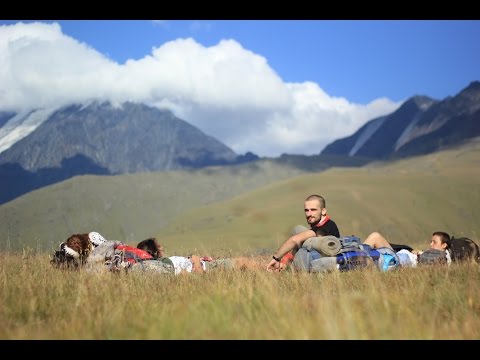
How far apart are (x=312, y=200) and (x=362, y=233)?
476 feet

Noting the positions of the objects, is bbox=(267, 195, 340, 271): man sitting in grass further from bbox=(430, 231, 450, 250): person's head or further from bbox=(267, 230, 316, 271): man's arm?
bbox=(430, 231, 450, 250): person's head

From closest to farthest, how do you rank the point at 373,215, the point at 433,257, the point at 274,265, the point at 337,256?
the point at 337,256 → the point at 274,265 → the point at 433,257 → the point at 373,215

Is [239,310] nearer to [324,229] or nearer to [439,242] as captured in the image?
[324,229]

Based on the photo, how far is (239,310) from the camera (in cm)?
527

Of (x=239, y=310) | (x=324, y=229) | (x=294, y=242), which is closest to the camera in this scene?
(x=239, y=310)

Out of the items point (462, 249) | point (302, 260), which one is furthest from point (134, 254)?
point (462, 249)

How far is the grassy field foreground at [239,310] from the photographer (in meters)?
4.51

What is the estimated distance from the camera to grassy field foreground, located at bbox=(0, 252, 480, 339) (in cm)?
451

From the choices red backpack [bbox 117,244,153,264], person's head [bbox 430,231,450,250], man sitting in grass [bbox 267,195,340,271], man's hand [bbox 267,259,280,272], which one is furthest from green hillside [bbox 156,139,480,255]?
man's hand [bbox 267,259,280,272]

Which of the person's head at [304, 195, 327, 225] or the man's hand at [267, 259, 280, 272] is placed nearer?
the man's hand at [267, 259, 280, 272]

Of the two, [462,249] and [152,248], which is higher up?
[152,248]

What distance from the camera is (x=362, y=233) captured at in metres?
150

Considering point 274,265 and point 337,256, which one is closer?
point 337,256
